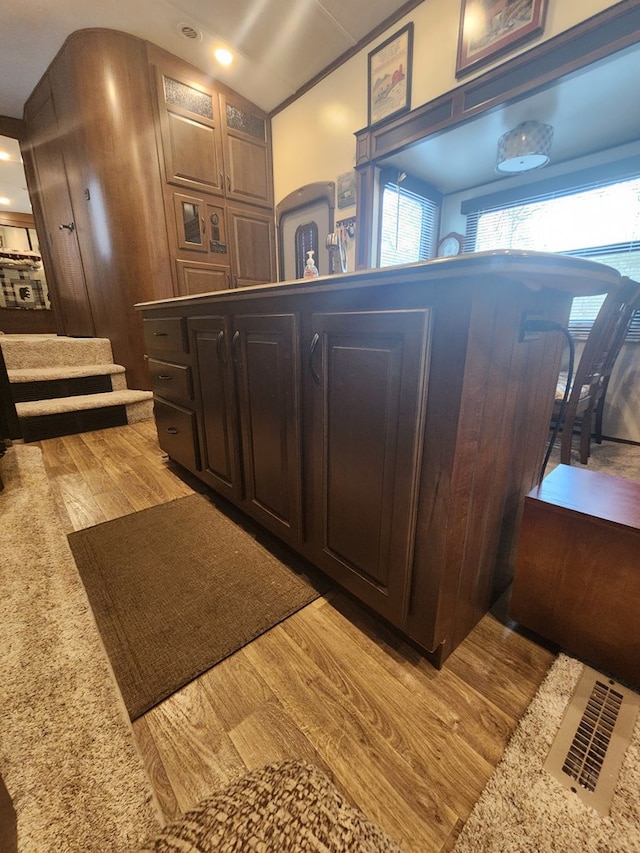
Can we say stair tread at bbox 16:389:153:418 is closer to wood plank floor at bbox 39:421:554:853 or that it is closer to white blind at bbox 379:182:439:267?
white blind at bbox 379:182:439:267

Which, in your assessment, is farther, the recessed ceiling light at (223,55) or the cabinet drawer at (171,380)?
the recessed ceiling light at (223,55)

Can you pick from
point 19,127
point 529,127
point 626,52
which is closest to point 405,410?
point 626,52

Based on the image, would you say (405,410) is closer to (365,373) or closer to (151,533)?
(365,373)

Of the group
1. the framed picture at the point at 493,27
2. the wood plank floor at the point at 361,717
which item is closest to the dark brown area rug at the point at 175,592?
the wood plank floor at the point at 361,717

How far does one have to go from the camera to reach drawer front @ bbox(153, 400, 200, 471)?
172cm

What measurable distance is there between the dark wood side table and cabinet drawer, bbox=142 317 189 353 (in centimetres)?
148

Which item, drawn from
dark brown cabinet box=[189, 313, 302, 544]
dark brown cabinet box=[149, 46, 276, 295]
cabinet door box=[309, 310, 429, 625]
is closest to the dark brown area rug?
dark brown cabinet box=[189, 313, 302, 544]

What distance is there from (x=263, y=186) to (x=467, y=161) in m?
2.00

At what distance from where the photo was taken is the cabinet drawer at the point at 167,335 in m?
1.58

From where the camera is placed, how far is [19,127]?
379cm

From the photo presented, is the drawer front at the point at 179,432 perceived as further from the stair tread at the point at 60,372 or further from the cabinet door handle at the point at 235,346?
the stair tread at the point at 60,372

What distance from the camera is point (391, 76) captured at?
2.50 m

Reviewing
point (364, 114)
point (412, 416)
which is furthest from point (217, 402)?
point (364, 114)

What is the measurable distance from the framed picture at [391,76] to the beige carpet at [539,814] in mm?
3395
